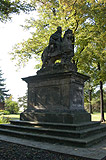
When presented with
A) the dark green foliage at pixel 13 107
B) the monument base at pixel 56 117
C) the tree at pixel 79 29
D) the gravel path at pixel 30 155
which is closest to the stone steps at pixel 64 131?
the monument base at pixel 56 117

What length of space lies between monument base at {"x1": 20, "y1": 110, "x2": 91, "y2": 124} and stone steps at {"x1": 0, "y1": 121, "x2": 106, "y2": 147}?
0.53 m

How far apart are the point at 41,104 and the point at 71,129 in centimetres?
295

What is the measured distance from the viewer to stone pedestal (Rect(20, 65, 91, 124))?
27.2 ft

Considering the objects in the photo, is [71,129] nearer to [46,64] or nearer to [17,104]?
[46,64]

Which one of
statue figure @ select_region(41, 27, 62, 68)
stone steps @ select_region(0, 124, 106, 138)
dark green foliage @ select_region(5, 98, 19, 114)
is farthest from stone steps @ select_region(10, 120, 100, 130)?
dark green foliage @ select_region(5, 98, 19, 114)

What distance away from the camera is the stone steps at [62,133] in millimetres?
6227

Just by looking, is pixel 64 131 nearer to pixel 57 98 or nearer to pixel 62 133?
pixel 62 133

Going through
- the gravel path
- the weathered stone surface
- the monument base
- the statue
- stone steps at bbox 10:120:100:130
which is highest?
the statue

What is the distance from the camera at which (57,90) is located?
352 inches

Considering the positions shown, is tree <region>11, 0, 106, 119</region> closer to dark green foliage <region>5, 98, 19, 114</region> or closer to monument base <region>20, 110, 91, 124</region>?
monument base <region>20, 110, 91, 124</region>

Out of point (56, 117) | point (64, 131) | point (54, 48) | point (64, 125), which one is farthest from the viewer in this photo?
point (54, 48)

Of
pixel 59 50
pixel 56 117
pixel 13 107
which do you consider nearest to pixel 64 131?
pixel 56 117

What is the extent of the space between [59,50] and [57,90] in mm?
2629

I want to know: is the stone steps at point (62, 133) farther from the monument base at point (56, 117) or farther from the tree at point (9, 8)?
the tree at point (9, 8)
